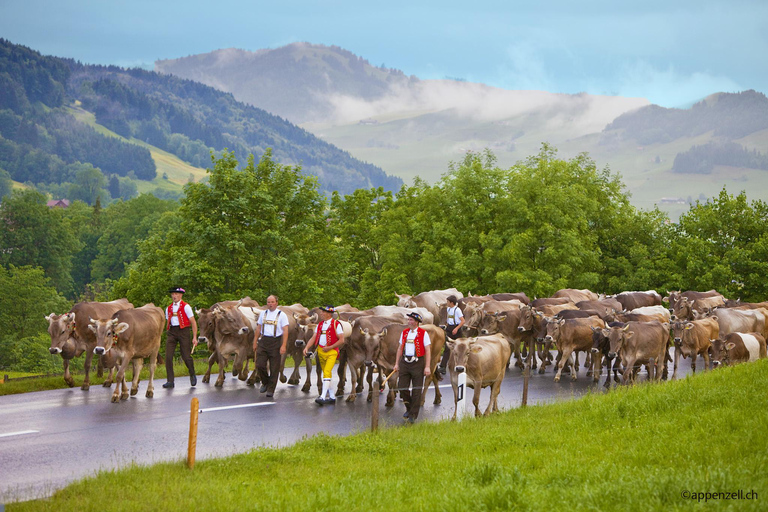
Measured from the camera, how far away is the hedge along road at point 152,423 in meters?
12.9

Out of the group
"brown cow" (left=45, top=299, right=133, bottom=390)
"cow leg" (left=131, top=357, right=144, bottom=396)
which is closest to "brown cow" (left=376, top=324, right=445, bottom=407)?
"cow leg" (left=131, top=357, right=144, bottom=396)

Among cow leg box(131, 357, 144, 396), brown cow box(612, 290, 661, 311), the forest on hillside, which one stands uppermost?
the forest on hillside

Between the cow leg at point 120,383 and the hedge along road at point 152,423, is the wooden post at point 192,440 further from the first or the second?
the cow leg at point 120,383

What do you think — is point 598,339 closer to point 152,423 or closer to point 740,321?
point 740,321

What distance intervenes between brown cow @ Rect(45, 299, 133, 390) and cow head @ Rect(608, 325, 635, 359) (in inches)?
569

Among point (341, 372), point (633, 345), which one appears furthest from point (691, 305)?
point (341, 372)

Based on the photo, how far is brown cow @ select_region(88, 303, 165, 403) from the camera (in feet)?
61.9

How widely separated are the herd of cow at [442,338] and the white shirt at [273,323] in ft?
2.08

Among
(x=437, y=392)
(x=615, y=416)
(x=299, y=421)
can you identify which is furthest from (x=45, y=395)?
(x=615, y=416)

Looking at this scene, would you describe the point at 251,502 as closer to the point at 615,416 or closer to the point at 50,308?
the point at 615,416

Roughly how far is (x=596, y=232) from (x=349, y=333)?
4687 cm

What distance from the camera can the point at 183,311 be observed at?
2081cm

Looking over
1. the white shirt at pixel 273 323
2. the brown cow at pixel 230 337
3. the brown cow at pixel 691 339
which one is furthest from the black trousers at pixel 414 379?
the brown cow at pixel 691 339

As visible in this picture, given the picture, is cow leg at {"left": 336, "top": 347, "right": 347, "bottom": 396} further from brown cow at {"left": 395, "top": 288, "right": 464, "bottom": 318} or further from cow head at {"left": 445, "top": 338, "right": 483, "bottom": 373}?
brown cow at {"left": 395, "top": 288, "right": 464, "bottom": 318}
